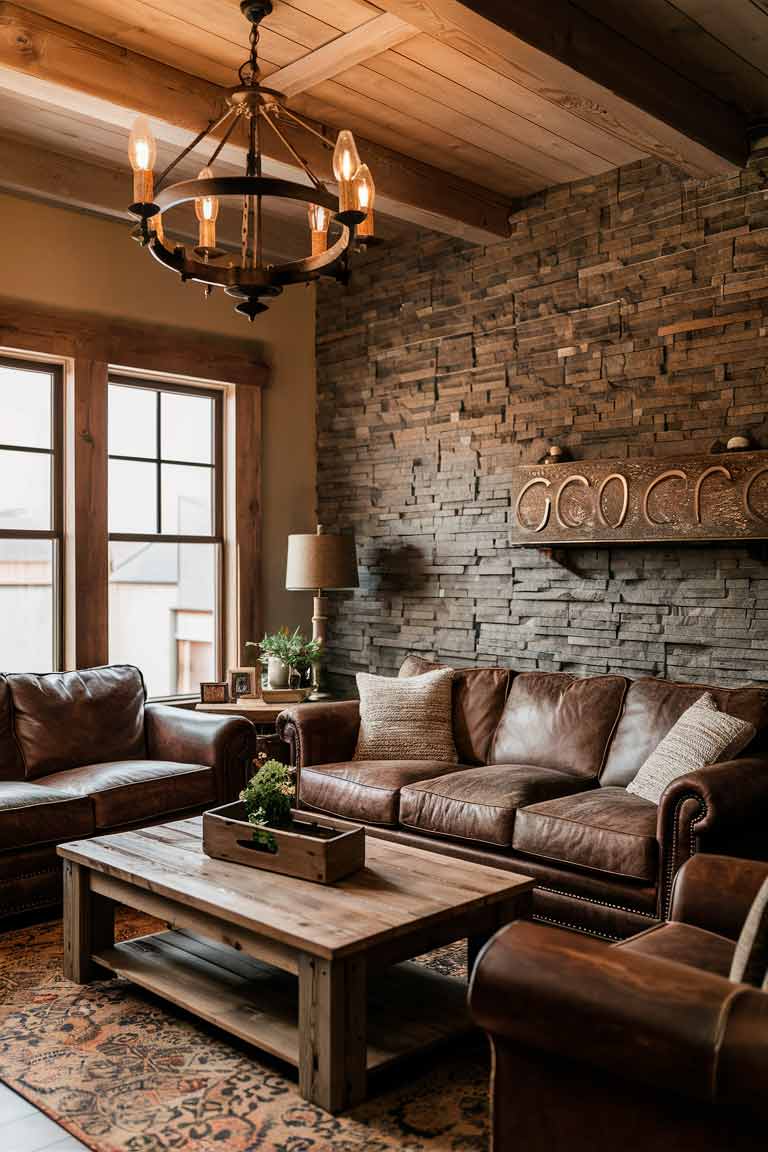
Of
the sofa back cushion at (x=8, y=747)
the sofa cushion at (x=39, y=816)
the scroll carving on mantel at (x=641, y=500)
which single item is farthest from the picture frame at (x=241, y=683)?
the scroll carving on mantel at (x=641, y=500)

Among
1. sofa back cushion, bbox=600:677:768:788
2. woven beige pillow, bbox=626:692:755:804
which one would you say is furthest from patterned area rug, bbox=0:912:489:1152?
sofa back cushion, bbox=600:677:768:788

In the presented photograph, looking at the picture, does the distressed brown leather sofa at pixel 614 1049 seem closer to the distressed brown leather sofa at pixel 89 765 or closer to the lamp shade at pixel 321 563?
the distressed brown leather sofa at pixel 89 765

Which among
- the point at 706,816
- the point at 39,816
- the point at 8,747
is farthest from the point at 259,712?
the point at 706,816

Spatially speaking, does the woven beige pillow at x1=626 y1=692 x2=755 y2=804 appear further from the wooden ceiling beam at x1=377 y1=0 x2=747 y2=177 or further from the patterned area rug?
the wooden ceiling beam at x1=377 y1=0 x2=747 y2=177

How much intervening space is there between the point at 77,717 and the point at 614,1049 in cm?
325

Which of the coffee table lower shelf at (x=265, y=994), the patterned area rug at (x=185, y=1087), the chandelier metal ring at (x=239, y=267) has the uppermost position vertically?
the chandelier metal ring at (x=239, y=267)

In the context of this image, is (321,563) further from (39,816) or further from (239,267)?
(239,267)

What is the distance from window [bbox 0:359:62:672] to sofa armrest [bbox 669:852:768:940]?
3.37m

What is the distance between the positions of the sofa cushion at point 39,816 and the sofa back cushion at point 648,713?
200 centimetres

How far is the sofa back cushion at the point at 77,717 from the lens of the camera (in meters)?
4.22

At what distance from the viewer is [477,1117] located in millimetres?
2373

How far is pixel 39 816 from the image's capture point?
11.9 ft

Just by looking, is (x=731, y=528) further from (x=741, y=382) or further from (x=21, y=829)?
(x=21, y=829)

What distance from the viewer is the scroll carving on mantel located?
3803 mm
